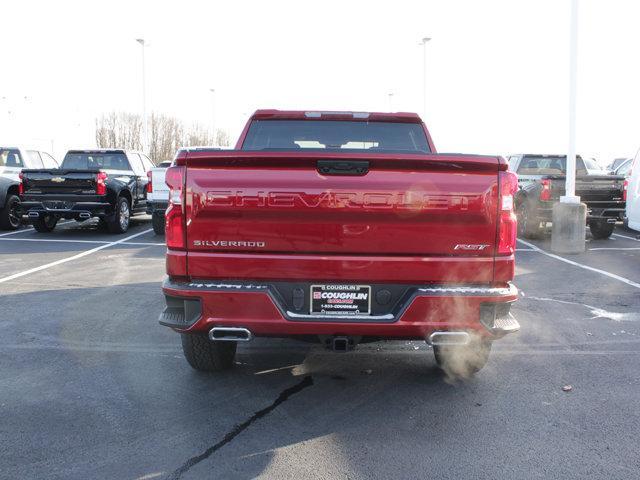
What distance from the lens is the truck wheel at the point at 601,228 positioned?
14.3 metres

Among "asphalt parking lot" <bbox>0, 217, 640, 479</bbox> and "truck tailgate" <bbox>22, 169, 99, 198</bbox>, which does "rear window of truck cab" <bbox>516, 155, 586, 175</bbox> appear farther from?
"truck tailgate" <bbox>22, 169, 99, 198</bbox>

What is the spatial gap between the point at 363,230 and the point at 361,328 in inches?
22.1

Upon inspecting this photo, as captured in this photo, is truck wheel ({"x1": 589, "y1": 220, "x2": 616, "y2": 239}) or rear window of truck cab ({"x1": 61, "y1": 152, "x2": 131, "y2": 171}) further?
rear window of truck cab ({"x1": 61, "y1": 152, "x2": 131, "y2": 171})

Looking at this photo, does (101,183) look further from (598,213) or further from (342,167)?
(342,167)

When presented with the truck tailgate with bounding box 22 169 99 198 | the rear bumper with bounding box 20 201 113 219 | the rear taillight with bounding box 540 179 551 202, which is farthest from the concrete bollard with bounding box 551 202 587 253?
the truck tailgate with bounding box 22 169 99 198

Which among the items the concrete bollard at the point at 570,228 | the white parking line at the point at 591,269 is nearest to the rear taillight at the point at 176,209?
the white parking line at the point at 591,269

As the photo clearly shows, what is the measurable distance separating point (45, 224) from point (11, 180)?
1.43 m

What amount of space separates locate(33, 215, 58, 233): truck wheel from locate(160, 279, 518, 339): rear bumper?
37.4 feet

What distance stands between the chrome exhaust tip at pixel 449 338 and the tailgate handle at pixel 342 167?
1015mm

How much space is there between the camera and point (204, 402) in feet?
13.5

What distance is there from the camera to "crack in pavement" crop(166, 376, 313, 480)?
321cm

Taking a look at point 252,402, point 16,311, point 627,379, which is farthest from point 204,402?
point 16,311

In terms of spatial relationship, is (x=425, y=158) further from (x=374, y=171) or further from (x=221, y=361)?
(x=221, y=361)

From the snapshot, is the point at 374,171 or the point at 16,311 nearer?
the point at 374,171
